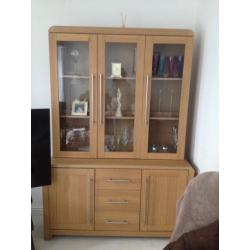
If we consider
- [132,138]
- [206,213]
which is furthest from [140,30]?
[206,213]

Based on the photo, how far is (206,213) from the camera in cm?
136

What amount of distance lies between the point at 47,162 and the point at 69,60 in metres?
0.93

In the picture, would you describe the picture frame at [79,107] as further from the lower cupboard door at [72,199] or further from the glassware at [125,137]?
the lower cupboard door at [72,199]

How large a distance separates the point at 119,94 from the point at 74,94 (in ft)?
1.37

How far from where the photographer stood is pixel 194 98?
240 cm

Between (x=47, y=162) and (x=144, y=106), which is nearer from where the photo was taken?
(x=47, y=162)

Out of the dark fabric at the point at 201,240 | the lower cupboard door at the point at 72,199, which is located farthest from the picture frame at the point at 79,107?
the dark fabric at the point at 201,240

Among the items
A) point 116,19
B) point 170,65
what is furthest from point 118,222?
point 116,19

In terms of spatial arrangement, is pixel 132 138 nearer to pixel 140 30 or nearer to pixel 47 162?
pixel 47 162

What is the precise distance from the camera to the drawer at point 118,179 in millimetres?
2197

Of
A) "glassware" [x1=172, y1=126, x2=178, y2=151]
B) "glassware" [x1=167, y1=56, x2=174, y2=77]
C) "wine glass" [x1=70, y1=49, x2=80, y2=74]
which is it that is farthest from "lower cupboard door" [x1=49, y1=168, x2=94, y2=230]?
"glassware" [x1=167, y1=56, x2=174, y2=77]

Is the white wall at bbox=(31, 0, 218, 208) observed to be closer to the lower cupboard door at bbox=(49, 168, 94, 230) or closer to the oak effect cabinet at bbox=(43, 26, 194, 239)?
the oak effect cabinet at bbox=(43, 26, 194, 239)

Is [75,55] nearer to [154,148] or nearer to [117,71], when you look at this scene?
[117,71]

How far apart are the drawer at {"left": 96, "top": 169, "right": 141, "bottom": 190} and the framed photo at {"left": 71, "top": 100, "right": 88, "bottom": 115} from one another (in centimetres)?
56
